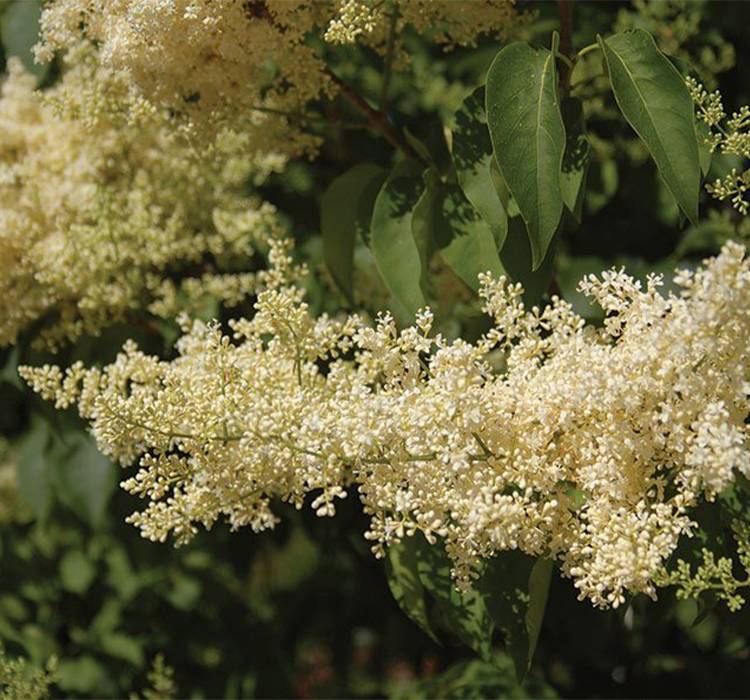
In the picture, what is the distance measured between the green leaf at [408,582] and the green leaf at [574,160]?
1.92ft

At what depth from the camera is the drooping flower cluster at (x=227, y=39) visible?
Result: 154 cm

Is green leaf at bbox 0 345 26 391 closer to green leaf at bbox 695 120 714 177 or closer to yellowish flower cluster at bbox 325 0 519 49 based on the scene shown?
yellowish flower cluster at bbox 325 0 519 49

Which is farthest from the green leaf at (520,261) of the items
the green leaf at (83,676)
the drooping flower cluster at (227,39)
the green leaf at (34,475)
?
the green leaf at (83,676)

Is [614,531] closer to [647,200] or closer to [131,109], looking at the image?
[131,109]

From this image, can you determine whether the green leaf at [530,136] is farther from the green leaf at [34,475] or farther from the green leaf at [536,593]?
the green leaf at [34,475]

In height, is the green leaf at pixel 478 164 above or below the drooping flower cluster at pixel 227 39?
below

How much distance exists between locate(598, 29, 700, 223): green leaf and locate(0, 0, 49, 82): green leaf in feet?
3.31

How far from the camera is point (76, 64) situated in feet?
6.53

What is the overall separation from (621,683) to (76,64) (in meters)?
2.06

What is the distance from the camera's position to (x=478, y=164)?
5.32 ft

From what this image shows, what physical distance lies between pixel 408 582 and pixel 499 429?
0.50 meters

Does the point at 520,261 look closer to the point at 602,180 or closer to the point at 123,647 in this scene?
the point at 602,180

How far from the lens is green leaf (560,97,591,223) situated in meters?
1.49

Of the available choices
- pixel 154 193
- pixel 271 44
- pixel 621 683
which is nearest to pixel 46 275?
pixel 154 193
